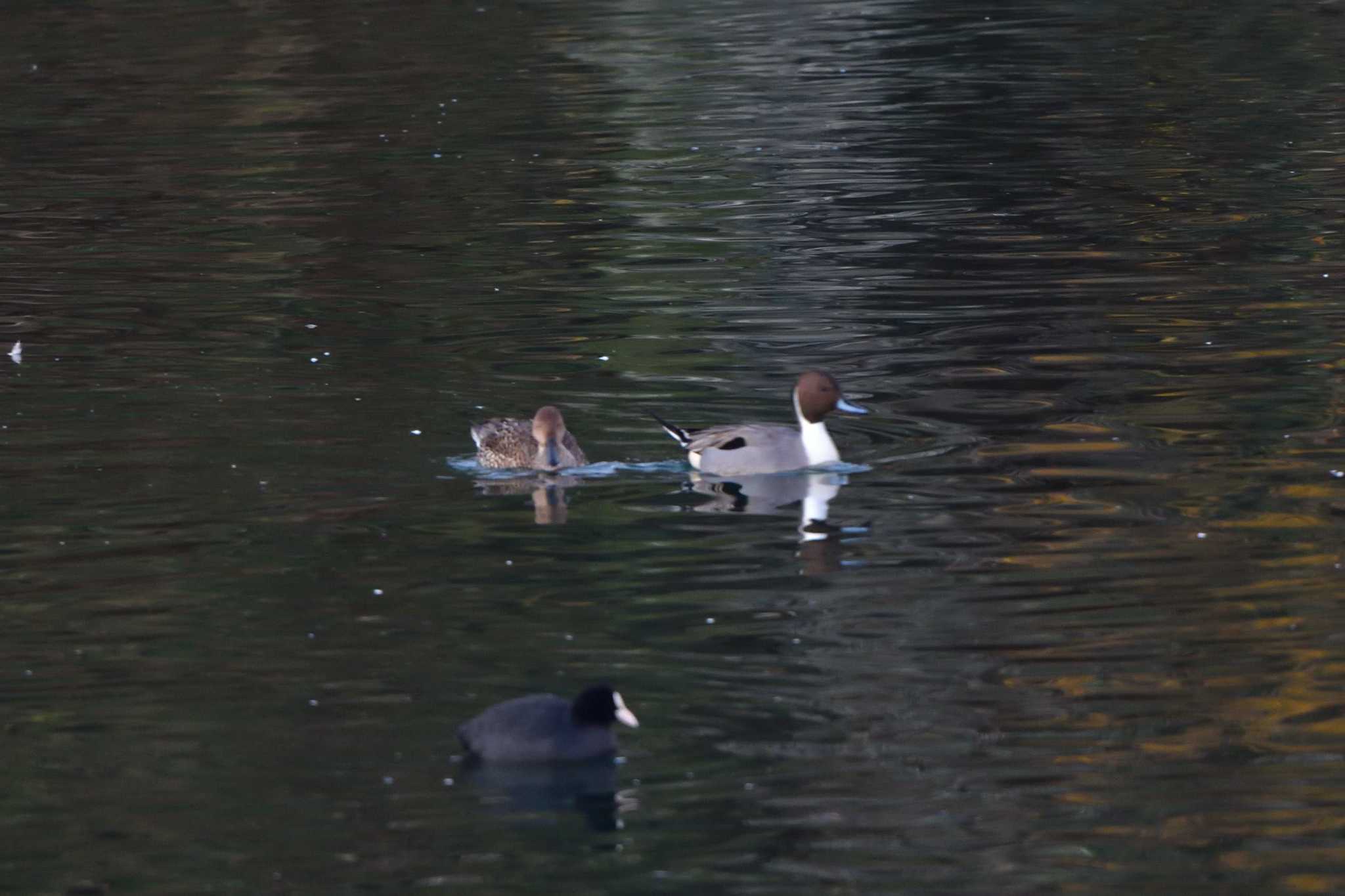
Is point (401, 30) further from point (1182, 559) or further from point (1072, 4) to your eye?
point (1182, 559)

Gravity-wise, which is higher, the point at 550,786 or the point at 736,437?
the point at 550,786

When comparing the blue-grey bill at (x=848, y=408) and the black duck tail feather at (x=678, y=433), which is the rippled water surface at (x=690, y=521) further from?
the blue-grey bill at (x=848, y=408)

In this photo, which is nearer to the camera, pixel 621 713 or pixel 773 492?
pixel 621 713

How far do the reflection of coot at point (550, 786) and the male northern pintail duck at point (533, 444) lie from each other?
417 cm

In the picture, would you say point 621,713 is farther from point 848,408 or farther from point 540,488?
point 848,408

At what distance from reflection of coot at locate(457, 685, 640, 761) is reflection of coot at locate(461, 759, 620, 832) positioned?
42mm

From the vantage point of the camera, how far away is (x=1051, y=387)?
14.4 metres

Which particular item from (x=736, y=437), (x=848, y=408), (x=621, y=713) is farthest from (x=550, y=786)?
(x=848, y=408)

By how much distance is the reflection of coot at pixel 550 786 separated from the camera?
27.2ft

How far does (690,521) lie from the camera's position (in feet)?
39.3

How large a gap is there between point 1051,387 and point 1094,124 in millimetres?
13670

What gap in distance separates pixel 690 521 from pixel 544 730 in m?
3.55

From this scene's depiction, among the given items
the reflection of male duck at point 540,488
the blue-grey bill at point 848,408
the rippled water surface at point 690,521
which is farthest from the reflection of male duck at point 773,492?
the reflection of male duck at point 540,488

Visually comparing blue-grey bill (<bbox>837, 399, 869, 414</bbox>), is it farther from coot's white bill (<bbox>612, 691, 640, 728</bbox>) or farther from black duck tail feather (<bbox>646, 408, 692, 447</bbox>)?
coot's white bill (<bbox>612, 691, 640, 728</bbox>)
